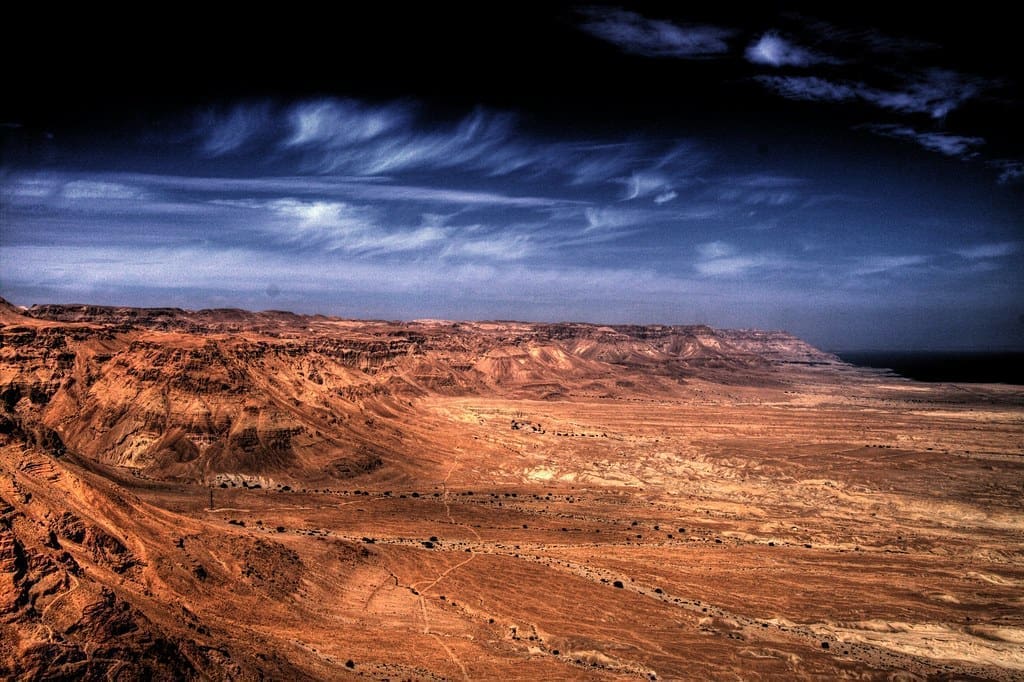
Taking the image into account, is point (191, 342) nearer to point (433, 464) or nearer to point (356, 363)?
point (433, 464)

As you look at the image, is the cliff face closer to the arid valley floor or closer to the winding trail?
the arid valley floor

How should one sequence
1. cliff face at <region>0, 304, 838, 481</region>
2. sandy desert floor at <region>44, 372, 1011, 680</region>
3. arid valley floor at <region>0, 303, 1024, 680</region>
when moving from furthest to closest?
cliff face at <region>0, 304, 838, 481</region>, sandy desert floor at <region>44, 372, 1011, 680</region>, arid valley floor at <region>0, 303, 1024, 680</region>

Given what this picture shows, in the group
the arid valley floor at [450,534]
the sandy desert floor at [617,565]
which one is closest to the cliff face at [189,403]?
the arid valley floor at [450,534]

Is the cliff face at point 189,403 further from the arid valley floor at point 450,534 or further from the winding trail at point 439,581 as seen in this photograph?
the winding trail at point 439,581

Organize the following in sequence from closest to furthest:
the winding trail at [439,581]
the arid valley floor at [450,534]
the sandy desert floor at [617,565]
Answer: the arid valley floor at [450,534] < the winding trail at [439,581] < the sandy desert floor at [617,565]

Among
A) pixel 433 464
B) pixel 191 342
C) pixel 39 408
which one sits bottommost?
pixel 433 464

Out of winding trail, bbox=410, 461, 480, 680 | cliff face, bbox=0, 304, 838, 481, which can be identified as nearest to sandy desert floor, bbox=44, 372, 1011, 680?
winding trail, bbox=410, 461, 480, 680

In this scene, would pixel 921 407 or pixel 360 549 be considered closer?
pixel 360 549

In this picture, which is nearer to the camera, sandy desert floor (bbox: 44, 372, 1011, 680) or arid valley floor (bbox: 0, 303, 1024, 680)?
arid valley floor (bbox: 0, 303, 1024, 680)

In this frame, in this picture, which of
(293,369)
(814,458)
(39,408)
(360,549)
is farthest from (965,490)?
(39,408)
